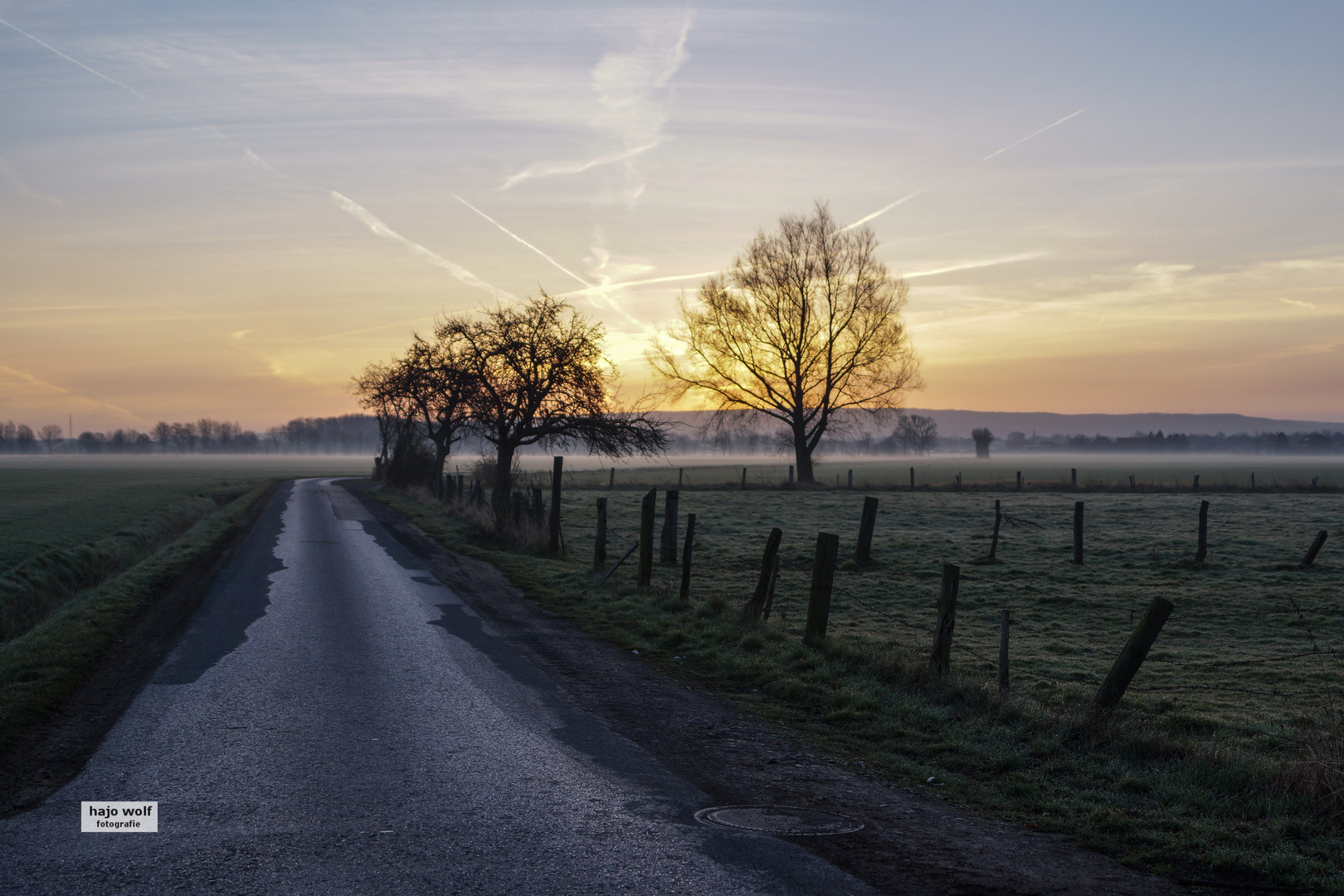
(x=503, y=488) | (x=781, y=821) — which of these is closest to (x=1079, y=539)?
(x=503, y=488)

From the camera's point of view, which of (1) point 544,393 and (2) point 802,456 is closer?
(1) point 544,393

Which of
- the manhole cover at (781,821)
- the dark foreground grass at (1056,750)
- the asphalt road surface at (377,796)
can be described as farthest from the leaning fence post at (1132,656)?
the asphalt road surface at (377,796)

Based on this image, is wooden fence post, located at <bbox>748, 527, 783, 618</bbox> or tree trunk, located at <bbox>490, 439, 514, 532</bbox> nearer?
wooden fence post, located at <bbox>748, 527, 783, 618</bbox>

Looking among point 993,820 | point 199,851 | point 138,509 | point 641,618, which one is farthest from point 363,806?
point 138,509

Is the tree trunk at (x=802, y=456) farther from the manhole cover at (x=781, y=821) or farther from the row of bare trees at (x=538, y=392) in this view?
the manhole cover at (x=781, y=821)

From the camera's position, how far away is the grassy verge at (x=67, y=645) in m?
7.98

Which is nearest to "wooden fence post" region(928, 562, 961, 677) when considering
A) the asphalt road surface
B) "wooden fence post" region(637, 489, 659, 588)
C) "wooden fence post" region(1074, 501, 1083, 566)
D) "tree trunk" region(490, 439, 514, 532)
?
the asphalt road surface

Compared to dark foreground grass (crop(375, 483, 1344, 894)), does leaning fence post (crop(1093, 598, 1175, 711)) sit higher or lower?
higher

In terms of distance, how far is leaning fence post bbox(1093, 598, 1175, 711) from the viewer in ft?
24.8

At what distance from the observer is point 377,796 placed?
231 inches

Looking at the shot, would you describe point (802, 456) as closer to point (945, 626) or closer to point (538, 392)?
point (538, 392)

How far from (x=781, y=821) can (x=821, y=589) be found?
19.2 ft

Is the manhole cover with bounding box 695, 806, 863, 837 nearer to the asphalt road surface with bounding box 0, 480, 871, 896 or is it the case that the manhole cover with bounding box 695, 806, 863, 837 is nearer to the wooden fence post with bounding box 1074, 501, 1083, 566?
the asphalt road surface with bounding box 0, 480, 871, 896

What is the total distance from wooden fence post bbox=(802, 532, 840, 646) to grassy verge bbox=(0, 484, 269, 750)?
8108mm
